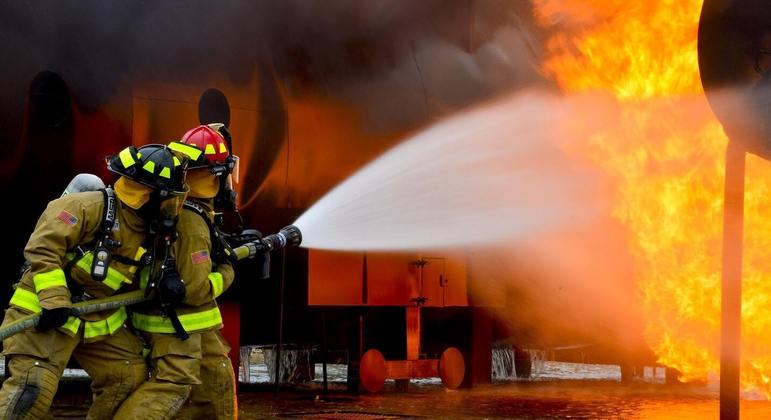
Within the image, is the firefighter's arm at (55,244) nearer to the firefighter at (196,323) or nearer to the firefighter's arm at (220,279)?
the firefighter at (196,323)

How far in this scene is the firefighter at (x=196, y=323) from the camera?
5.38 m

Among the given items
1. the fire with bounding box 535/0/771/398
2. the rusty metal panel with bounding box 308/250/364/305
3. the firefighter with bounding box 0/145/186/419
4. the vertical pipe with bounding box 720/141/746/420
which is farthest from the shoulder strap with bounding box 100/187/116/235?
the fire with bounding box 535/0/771/398

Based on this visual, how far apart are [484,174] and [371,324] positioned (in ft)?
6.03

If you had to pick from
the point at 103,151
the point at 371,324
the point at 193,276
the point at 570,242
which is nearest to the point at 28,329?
the point at 193,276

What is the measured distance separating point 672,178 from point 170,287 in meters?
5.19

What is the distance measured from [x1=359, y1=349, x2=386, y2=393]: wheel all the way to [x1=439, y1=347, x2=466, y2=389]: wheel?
69cm

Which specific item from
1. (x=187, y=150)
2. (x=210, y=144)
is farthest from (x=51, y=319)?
(x=210, y=144)

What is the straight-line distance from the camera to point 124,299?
5.37 metres

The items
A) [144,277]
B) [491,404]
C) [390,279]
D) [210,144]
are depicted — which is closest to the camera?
[144,277]

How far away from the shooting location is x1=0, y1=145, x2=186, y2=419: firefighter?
16.3 ft

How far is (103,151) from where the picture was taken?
324 inches

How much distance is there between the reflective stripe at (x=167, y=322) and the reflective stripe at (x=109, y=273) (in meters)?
0.27

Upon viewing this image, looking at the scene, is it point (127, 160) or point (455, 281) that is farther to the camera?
point (455, 281)

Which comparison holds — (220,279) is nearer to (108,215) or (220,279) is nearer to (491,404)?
(108,215)
